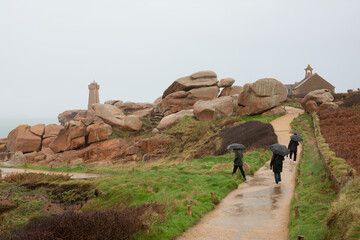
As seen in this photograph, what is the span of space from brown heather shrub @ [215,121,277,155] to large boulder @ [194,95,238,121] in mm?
7331

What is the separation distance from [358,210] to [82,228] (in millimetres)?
6122

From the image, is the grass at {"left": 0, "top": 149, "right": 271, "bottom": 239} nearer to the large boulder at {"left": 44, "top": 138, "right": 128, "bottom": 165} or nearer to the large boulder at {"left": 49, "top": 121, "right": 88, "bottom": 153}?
the large boulder at {"left": 44, "top": 138, "right": 128, "bottom": 165}

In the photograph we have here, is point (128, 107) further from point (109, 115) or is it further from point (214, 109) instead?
point (214, 109)

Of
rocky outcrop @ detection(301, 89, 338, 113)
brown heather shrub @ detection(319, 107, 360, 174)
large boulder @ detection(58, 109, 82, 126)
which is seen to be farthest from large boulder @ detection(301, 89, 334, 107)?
large boulder @ detection(58, 109, 82, 126)

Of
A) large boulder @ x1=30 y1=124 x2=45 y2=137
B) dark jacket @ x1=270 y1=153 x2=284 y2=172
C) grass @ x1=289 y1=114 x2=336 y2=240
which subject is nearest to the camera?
grass @ x1=289 y1=114 x2=336 y2=240

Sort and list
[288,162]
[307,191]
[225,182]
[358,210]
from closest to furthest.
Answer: [358,210], [307,191], [225,182], [288,162]

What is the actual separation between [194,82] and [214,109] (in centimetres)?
1024

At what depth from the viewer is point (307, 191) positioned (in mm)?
12180

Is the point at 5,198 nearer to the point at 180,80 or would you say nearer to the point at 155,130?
the point at 155,130

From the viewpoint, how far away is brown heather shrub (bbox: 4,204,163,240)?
681cm

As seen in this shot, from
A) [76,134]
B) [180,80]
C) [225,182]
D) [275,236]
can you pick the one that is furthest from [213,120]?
[275,236]

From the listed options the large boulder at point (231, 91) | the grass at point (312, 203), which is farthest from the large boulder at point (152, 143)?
the grass at point (312, 203)

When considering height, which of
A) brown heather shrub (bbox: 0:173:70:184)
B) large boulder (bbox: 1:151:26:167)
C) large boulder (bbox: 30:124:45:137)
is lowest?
large boulder (bbox: 1:151:26:167)

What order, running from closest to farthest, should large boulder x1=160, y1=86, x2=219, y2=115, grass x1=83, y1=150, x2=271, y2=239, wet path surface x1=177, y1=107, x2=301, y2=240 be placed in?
1. wet path surface x1=177, y1=107, x2=301, y2=240
2. grass x1=83, y1=150, x2=271, y2=239
3. large boulder x1=160, y1=86, x2=219, y2=115
